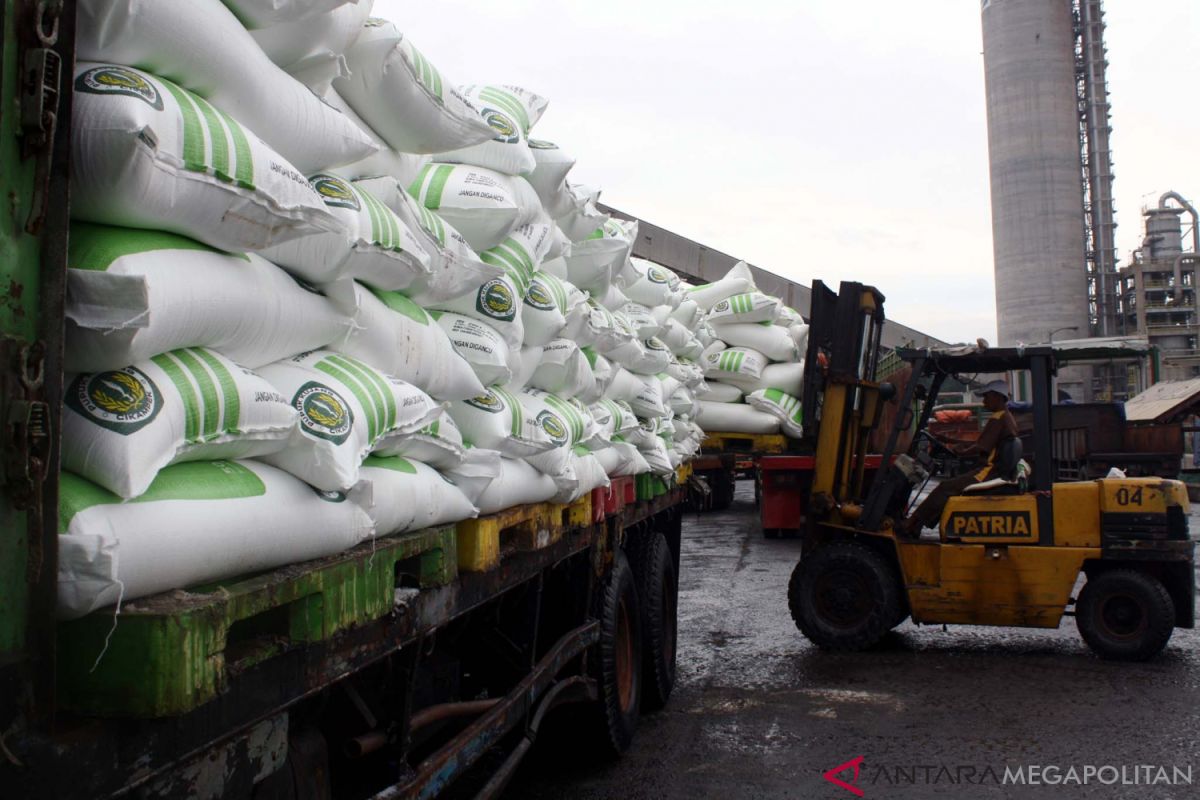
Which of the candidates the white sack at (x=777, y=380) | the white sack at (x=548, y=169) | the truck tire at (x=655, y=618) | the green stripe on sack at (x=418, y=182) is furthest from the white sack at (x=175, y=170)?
the white sack at (x=777, y=380)

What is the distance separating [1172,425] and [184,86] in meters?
17.9

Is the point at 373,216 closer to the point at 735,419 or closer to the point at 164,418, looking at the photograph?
the point at 164,418

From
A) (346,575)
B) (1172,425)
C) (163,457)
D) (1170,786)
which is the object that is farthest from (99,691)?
(1172,425)

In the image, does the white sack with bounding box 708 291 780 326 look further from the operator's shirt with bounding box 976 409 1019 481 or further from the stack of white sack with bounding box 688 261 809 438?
the operator's shirt with bounding box 976 409 1019 481

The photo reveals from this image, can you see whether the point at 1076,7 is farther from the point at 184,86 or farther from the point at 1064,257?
the point at 184,86

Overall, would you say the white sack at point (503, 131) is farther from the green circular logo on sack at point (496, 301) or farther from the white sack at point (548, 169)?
the green circular logo on sack at point (496, 301)

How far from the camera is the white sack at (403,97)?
115 inches

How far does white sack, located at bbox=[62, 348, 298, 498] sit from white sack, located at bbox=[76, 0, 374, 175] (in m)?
0.47

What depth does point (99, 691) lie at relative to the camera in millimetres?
1443

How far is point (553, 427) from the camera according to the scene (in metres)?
3.75

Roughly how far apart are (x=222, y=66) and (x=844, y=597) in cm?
589

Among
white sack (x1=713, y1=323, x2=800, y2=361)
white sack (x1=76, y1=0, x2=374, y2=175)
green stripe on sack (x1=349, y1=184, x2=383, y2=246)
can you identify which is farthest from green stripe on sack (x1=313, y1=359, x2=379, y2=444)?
Result: white sack (x1=713, y1=323, x2=800, y2=361)

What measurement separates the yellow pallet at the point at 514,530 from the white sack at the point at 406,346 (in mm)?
404

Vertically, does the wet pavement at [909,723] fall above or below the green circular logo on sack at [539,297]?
below
